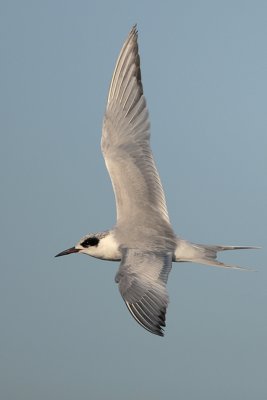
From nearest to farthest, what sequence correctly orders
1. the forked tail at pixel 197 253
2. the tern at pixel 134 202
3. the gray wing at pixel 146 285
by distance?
the gray wing at pixel 146 285, the tern at pixel 134 202, the forked tail at pixel 197 253

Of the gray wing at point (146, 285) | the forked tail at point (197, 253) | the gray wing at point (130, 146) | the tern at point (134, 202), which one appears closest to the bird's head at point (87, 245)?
the tern at point (134, 202)

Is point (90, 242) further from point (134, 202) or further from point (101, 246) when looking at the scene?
point (134, 202)

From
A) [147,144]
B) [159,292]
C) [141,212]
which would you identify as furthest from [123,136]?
[159,292]

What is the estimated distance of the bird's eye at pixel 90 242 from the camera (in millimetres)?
10417

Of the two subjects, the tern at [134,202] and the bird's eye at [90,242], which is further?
the bird's eye at [90,242]

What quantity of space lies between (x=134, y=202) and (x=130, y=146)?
827 mm

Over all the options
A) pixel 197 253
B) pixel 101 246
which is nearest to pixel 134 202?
pixel 101 246

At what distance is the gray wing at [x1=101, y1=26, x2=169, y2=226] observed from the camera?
10.6 metres

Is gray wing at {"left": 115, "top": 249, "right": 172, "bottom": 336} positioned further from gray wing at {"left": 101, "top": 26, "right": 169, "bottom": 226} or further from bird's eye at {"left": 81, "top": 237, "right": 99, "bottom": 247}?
gray wing at {"left": 101, "top": 26, "right": 169, "bottom": 226}

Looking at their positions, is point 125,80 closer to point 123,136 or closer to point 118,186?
point 123,136

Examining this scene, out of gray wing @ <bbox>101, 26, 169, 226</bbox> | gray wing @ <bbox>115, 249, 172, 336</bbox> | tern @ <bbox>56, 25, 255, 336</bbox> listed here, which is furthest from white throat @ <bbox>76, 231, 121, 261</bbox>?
gray wing @ <bbox>115, 249, 172, 336</bbox>

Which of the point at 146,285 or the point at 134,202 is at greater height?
the point at 134,202

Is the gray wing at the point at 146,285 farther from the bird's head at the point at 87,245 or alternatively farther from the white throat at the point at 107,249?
the bird's head at the point at 87,245

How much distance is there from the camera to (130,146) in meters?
11.0
